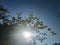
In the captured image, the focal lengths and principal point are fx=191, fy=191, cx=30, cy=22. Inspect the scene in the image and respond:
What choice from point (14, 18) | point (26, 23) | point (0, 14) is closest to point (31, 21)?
point (26, 23)

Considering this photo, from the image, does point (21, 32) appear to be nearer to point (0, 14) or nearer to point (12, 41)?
point (12, 41)

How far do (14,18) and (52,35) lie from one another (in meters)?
7.18

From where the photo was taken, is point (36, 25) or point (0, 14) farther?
point (36, 25)

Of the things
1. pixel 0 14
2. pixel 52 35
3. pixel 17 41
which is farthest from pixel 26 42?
pixel 0 14

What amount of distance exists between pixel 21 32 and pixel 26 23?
5.19 ft

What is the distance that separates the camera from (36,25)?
28.4m

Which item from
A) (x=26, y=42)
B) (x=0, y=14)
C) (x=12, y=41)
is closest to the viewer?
(x=0, y=14)

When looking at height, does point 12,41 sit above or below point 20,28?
below

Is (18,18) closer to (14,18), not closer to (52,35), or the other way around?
(14,18)

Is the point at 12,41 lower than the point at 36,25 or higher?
lower

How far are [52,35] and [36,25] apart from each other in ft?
13.2

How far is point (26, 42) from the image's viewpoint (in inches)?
1193

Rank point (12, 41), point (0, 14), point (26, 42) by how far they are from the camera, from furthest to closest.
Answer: point (26, 42), point (12, 41), point (0, 14)

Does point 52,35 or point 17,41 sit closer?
point 17,41
